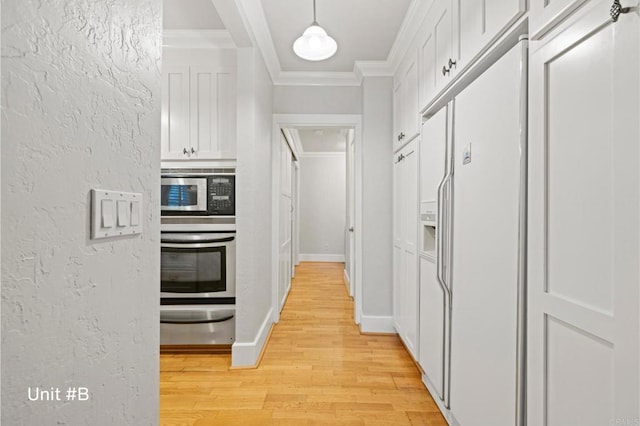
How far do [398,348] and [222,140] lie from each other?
2.29m

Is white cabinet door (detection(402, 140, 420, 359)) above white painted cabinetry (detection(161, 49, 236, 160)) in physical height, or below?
below

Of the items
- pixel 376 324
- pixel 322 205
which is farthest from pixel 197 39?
pixel 322 205

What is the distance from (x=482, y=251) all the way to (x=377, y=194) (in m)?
1.84

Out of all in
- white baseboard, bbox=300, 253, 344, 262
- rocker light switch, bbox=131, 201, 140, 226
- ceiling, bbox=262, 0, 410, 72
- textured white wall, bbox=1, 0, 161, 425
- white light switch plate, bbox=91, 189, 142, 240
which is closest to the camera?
textured white wall, bbox=1, 0, 161, 425

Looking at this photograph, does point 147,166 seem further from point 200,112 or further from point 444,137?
point 200,112

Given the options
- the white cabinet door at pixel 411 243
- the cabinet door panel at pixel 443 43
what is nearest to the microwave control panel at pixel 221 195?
the white cabinet door at pixel 411 243

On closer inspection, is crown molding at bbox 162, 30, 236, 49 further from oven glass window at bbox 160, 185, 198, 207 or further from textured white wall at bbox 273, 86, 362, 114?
oven glass window at bbox 160, 185, 198, 207

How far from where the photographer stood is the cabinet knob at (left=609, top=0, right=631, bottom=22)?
2.48ft

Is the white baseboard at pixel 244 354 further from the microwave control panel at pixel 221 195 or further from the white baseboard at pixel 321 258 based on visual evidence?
the white baseboard at pixel 321 258

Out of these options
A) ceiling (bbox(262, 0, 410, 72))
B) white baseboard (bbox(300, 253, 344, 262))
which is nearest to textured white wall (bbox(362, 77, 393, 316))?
ceiling (bbox(262, 0, 410, 72))

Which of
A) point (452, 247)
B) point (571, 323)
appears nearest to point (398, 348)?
point (452, 247)

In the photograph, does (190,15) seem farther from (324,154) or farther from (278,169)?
(324,154)

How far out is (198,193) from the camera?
262cm

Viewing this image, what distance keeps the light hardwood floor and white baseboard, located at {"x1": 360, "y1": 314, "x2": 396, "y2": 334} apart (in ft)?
0.28
